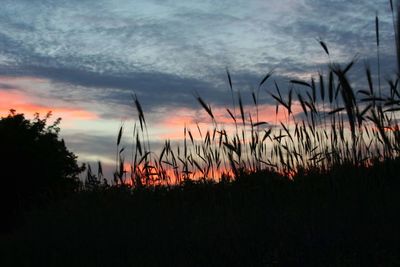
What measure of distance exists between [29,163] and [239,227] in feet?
42.8

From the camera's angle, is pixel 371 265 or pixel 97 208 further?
pixel 97 208

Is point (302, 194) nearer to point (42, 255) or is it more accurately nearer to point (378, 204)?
point (378, 204)

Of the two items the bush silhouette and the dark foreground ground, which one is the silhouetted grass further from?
the bush silhouette

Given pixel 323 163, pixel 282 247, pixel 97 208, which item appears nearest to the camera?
pixel 282 247

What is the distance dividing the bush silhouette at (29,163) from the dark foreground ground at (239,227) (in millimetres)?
8139

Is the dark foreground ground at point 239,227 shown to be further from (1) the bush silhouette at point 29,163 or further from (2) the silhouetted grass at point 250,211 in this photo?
(1) the bush silhouette at point 29,163

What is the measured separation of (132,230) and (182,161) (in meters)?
2.85

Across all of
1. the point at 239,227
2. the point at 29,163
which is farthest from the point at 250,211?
the point at 29,163

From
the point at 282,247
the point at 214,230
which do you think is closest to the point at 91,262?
the point at 214,230

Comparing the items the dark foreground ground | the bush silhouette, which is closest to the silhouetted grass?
the dark foreground ground

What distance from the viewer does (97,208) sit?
28.3ft

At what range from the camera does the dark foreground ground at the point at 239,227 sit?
16.8ft

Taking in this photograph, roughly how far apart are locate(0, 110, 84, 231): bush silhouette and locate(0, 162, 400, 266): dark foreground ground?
814cm

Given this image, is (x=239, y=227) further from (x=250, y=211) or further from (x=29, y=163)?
(x=29, y=163)
